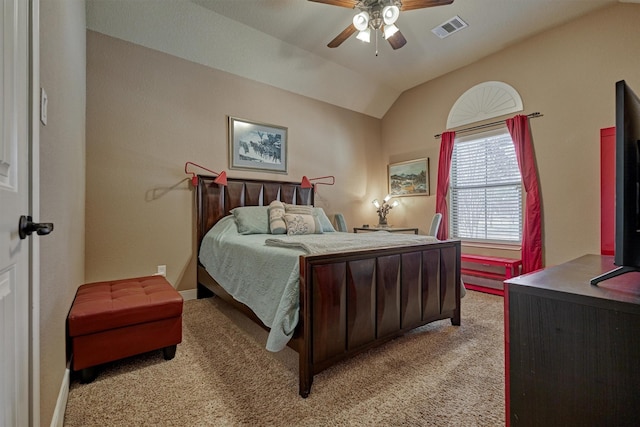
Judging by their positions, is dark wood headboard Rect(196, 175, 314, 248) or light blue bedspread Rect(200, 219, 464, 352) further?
dark wood headboard Rect(196, 175, 314, 248)

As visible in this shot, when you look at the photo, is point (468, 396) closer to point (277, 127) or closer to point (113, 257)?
point (113, 257)

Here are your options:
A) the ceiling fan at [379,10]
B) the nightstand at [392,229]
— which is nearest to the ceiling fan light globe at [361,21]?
the ceiling fan at [379,10]

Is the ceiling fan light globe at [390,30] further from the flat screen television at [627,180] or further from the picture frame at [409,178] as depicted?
the picture frame at [409,178]

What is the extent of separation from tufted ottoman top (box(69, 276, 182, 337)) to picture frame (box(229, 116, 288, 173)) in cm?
188

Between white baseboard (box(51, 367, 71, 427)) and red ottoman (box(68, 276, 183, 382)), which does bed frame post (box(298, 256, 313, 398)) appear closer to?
red ottoman (box(68, 276, 183, 382))

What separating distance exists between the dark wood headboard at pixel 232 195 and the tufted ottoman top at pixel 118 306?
120 centimetres

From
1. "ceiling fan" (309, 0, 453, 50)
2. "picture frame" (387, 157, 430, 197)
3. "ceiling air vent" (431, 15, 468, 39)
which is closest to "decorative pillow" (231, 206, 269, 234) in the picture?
"ceiling fan" (309, 0, 453, 50)

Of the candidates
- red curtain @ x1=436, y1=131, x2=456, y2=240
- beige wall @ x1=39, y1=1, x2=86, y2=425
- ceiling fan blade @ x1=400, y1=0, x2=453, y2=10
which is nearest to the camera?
beige wall @ x1=39, y1=1, x2=86, y2=425

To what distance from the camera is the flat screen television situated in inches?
29.3

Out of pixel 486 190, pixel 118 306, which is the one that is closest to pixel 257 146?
pixel 118 306

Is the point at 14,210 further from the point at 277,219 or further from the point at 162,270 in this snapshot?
the point at 162,270

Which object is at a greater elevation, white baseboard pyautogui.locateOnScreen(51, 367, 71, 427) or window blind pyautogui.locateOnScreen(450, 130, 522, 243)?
window blind pyautogui.locateOnScreen(450, 130, 522, 243)

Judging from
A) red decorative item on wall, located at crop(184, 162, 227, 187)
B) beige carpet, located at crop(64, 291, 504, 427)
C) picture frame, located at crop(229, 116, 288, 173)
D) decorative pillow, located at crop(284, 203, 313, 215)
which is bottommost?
beige carpet, located at crop(64, 291, 504, 427)

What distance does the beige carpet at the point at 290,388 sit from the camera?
1.34 metres
